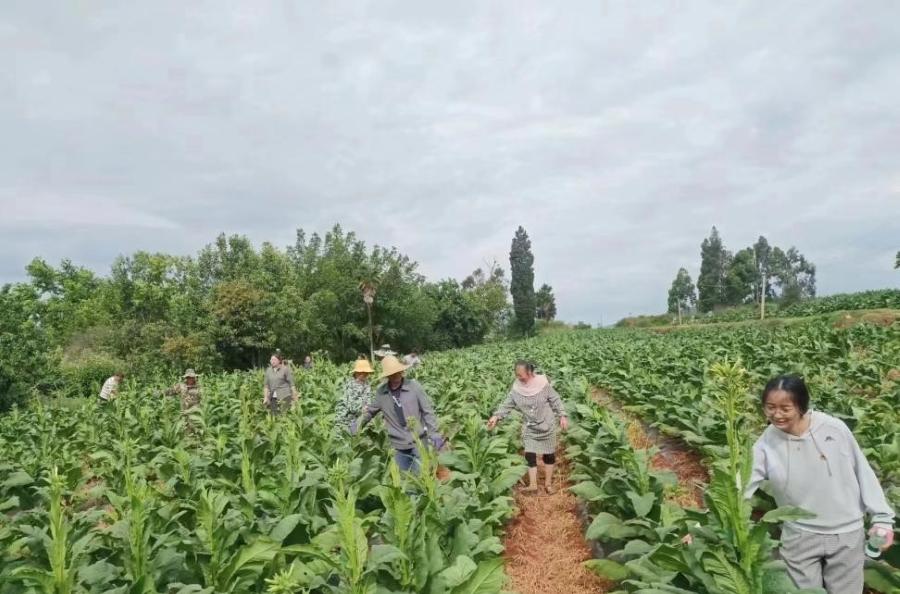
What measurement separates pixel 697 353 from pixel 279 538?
15.0m

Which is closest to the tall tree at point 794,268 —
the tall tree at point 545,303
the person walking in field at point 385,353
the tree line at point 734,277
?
the tree line at point 734,277

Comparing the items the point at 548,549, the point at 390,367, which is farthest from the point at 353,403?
the point at 548,549

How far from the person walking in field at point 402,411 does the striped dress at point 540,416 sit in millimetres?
995

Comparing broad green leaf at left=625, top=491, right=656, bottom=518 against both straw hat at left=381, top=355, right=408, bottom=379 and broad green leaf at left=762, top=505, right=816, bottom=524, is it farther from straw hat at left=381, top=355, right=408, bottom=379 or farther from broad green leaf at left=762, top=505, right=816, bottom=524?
straw hat at left=381, top=355, right=408, bottom=379

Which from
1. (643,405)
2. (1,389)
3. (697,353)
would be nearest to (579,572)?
(643,405)

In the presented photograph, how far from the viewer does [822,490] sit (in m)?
3.15

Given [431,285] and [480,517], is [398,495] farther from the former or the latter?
[431,285]

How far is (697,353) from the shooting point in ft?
55.9

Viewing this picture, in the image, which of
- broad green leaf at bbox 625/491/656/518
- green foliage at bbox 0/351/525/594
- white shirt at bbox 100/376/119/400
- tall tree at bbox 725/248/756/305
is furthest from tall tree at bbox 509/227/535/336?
broad green leaf at bbox 625/491/656/518

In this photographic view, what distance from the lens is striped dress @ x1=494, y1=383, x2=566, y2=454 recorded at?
7.02m

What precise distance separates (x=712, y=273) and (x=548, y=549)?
81.4m

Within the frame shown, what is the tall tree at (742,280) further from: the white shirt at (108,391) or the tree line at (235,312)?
the white shirt at (108,391)

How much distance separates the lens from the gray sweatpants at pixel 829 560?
3.14 m

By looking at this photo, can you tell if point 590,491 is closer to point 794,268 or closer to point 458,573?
point 458,573
